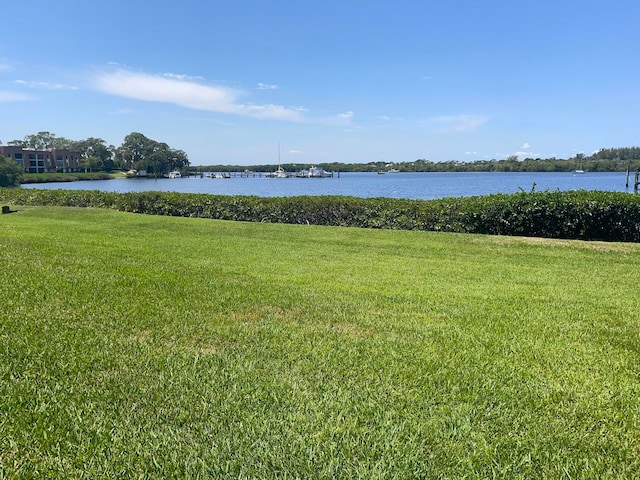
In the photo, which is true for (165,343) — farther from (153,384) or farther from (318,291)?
(318,291)

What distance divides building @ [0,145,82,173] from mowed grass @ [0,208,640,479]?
107887 mm

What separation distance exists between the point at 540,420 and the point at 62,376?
10.3 ft

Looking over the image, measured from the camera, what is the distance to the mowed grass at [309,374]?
2.36m

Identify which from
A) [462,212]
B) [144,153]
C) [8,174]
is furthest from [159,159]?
[462,212]

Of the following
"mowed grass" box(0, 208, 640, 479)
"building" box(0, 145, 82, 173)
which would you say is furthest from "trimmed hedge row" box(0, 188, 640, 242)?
"building" box(0, 145, 82, 173)

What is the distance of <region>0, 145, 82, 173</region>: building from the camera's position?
96062 millimetres

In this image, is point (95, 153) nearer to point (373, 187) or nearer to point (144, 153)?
point (144, 153)

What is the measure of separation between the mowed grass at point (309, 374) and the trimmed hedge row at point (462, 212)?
247 inches

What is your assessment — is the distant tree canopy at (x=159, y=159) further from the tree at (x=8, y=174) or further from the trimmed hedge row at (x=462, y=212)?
the trimmed hedge row at (x=462, y=212)

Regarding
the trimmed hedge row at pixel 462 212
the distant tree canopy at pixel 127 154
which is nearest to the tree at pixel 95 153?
the distant tree canopy at pixel 127 154

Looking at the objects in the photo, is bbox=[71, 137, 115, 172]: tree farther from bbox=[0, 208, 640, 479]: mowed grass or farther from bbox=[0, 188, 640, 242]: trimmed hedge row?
bbox=[0, 208, 640, 479]: mowed grass

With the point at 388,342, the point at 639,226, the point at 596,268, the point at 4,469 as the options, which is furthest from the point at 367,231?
the point at 4,469

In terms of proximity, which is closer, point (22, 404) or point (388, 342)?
point (22, 404)

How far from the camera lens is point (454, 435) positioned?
2562 millimetres
